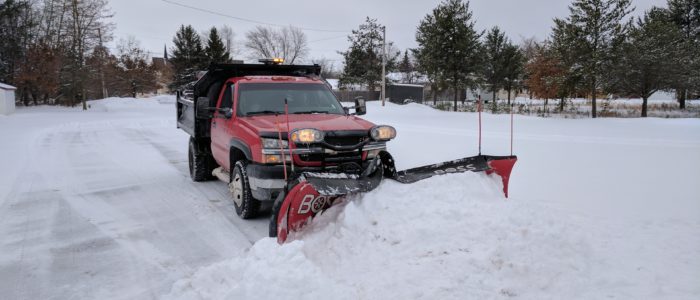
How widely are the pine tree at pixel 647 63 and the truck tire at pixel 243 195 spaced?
25.8m

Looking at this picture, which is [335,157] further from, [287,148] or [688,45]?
[688,45]

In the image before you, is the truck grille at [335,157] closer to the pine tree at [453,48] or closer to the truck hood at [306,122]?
the truck hood at [306,122]

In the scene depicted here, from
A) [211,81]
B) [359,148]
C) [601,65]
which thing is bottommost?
[359,148]

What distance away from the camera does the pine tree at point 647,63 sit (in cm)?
2466

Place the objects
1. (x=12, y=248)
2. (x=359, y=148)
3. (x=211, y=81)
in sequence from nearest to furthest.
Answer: (x=12, y=248) → (x=359, y=148) → (x=211, y=81)

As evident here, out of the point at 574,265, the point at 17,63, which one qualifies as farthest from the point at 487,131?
the point at 17,63

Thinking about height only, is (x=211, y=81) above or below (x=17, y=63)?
below

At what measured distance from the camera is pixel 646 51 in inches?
978

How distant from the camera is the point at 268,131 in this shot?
4.95 meters

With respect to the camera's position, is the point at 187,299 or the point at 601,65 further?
the point at 601,65

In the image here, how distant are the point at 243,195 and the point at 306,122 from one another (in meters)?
1.12

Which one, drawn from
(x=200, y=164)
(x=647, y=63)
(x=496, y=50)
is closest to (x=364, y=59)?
(x=496, y=50)

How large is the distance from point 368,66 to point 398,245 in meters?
39.6

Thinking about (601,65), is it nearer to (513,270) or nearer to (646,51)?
(646,51)
